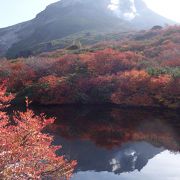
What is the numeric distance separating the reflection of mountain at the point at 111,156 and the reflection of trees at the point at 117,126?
139 centimetres

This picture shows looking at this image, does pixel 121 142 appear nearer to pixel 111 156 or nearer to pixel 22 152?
pixel 111 156

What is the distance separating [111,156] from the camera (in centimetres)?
3262

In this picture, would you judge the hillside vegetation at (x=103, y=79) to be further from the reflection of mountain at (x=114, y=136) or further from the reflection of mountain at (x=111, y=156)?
the reflection of mountain at (x=111, y=156)

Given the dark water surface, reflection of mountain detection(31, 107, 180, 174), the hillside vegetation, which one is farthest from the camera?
the hillside vegetation

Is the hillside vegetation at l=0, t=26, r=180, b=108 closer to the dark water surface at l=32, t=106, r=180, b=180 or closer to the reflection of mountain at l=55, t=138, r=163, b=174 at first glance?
the dark water surface at l=32, t=106, r=180, b=180

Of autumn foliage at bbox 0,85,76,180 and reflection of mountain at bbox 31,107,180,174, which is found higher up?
autumn foliage at bbox 0,85,76,180

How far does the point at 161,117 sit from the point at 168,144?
1342 centimetres

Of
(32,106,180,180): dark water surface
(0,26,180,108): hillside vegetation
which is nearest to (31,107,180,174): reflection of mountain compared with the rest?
(32,106,180,180): dark water surface

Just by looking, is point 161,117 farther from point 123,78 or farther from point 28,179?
point 28,179

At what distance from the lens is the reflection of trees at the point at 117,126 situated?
37.9 m

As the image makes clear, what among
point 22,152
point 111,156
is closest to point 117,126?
point 111,156

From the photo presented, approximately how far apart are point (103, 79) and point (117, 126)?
761 inches

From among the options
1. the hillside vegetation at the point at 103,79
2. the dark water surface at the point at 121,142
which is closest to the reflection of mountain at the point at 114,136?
the dark water surface at the point at 121,142

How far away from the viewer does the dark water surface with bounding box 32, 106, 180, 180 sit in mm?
28469
